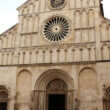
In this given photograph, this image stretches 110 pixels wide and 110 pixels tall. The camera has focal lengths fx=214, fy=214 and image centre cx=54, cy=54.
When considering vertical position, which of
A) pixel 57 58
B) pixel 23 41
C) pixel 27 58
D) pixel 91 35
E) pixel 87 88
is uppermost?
pixel 91 35

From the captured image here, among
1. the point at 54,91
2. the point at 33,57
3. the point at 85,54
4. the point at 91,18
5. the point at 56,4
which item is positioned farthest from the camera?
the point at 56,4

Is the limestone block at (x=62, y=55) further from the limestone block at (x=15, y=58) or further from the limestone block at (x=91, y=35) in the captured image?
the limestone block at (x=15, y=58)

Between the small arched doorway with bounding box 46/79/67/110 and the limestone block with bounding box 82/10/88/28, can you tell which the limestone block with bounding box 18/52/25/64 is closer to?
the small arched doorway with bounding box 46/79/67/110

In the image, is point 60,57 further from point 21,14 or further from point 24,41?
point 21,14

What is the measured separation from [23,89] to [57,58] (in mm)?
4461

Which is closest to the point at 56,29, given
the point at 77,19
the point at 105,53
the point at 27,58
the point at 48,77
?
the point at 77,19

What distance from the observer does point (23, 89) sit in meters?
20.8

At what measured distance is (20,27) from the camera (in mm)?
23078

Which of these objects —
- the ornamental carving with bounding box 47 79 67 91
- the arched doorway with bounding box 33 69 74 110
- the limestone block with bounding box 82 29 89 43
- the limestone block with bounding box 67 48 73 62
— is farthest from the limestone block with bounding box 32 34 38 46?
the limestone block with bounding box 82 29 89 43

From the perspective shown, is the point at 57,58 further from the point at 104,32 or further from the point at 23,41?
the point at 104,32

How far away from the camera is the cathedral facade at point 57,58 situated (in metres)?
19.0

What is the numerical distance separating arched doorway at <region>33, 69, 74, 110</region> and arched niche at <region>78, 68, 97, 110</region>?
973 millimetres

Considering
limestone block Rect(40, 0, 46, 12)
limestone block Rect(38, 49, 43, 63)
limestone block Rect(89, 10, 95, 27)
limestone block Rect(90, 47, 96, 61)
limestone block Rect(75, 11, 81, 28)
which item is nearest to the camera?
limestone block Rect(90, 47, 96, 61)

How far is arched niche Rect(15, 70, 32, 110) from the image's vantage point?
20344 mm
